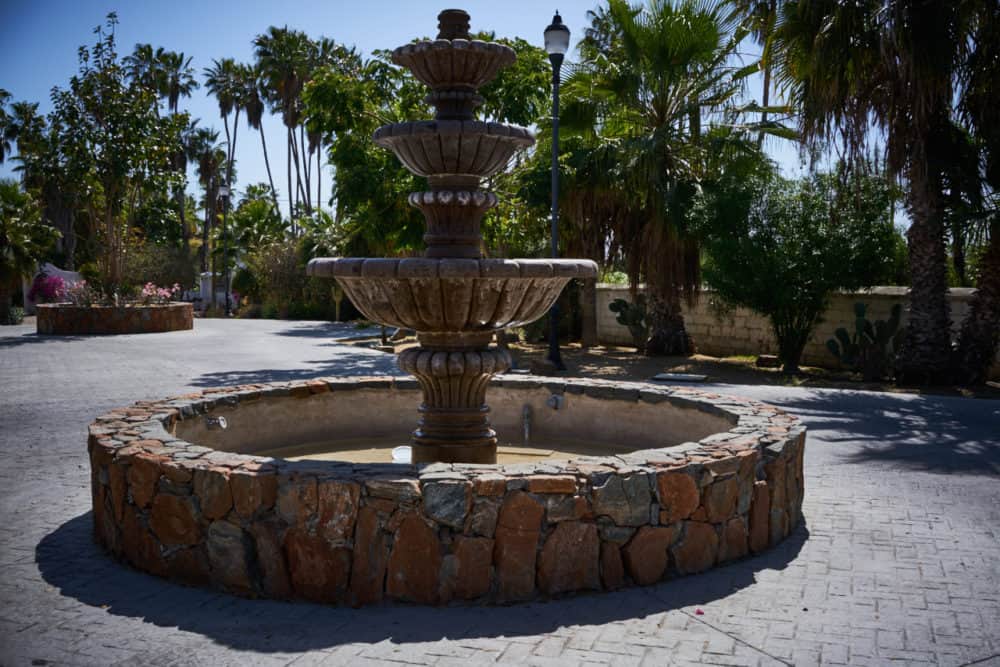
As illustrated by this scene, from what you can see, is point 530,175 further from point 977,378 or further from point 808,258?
point 977,378

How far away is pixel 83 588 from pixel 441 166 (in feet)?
11.3

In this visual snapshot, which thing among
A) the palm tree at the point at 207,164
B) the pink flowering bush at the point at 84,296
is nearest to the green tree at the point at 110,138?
the pink flowering bush at the point at 84,296

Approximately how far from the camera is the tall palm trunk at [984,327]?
1423cm

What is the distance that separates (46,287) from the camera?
101 feet

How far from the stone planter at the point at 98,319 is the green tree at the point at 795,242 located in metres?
15.3

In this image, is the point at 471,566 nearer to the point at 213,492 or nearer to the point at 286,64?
the point at 213,492

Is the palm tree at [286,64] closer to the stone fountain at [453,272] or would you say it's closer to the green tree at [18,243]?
the green tree at [18,243]

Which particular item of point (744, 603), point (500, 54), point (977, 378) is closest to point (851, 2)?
point (977, 378)

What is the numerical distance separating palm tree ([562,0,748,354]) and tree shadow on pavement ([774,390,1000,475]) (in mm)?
5824

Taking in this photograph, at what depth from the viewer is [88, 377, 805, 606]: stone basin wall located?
458 centimetres

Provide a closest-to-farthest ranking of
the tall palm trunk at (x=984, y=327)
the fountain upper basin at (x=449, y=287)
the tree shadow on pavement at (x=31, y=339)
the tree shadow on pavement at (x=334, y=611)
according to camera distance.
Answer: the tree shadow on pavement at (x=334, y=611)
the fountain upper basin at (x=449, y=287)
the tall palm trunk at (x=984, y=327)
the tree shadow on pavement at (x=31, y=339)

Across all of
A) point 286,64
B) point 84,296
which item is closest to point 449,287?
point 84,296

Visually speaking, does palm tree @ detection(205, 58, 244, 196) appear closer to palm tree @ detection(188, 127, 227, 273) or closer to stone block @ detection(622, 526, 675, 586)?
palm tree @ detection(188, 127, 227, 273)

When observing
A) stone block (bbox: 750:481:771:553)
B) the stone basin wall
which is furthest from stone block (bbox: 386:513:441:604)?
stone block (bbox: 750:481:771:553)
